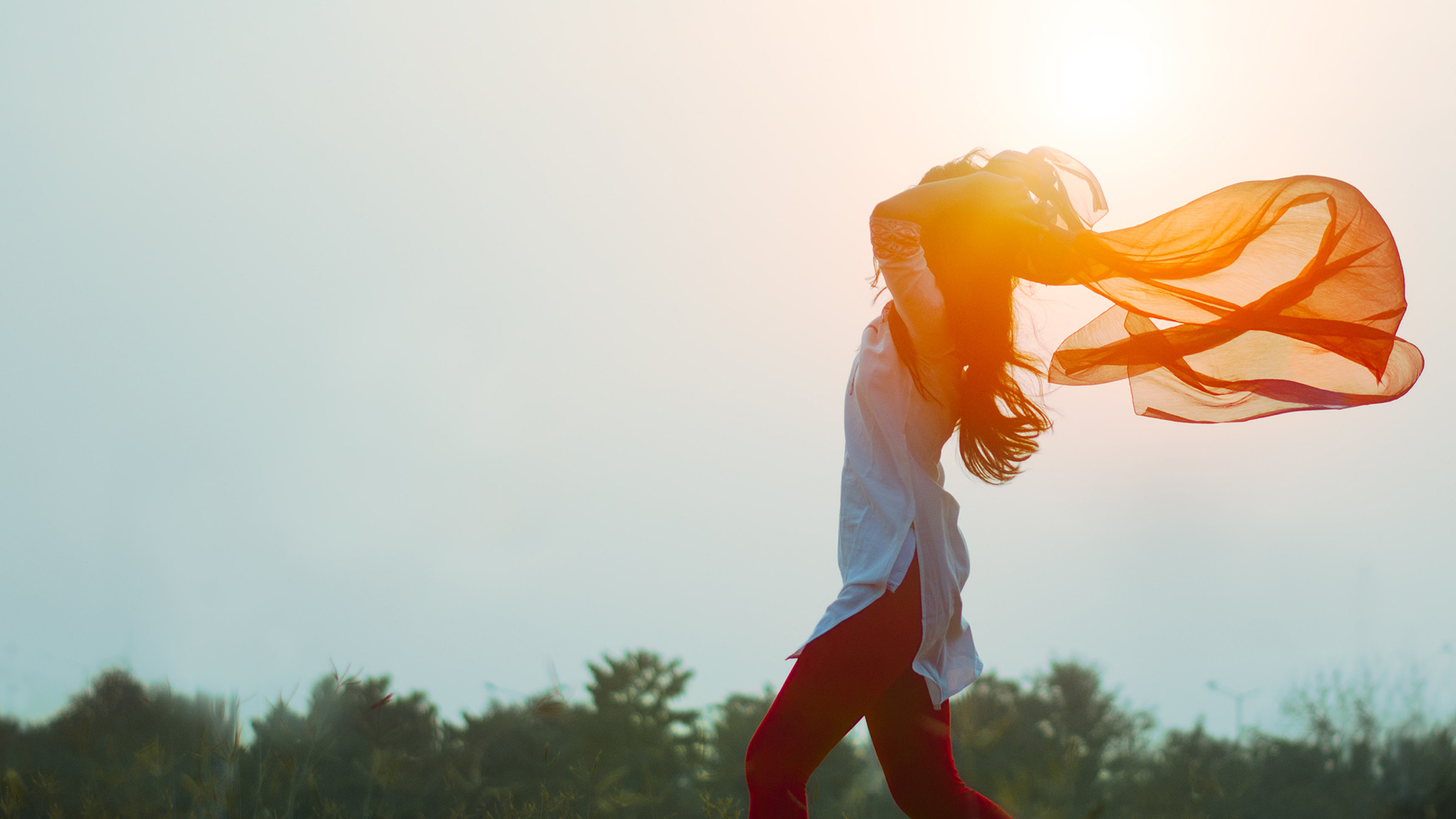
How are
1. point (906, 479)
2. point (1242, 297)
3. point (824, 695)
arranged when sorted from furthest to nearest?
point (1242, 297) → point (906, 479) → point (824, 695)

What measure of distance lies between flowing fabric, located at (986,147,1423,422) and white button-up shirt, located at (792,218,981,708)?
0.47 m

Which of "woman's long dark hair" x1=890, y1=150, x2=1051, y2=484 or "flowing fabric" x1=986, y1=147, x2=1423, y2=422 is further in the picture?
"flowing fabric" x1=986, y1=147, x2=1423, y2=422

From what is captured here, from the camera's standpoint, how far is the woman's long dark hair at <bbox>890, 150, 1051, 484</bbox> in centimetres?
209

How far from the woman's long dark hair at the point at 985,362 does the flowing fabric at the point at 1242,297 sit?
0.83 ft

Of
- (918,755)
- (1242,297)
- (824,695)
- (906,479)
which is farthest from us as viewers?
(1242,297)

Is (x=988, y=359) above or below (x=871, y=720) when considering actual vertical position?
above

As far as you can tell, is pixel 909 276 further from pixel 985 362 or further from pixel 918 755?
pixel 918 755

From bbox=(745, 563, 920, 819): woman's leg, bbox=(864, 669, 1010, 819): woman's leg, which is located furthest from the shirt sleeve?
bbox=(864, 669, 1010, 819): woman's leg

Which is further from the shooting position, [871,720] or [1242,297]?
[1242,297]

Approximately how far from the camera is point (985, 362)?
7.00 ft

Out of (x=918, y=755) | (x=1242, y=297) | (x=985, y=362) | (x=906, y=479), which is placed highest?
(x=1242, y=297)

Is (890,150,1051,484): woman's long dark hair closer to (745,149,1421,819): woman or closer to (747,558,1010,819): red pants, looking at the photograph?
(745,149,1421,819): woman

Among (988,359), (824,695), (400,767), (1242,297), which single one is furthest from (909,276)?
(400,767)

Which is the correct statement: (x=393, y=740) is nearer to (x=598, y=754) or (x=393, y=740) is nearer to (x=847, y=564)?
(x=598, y=754)
